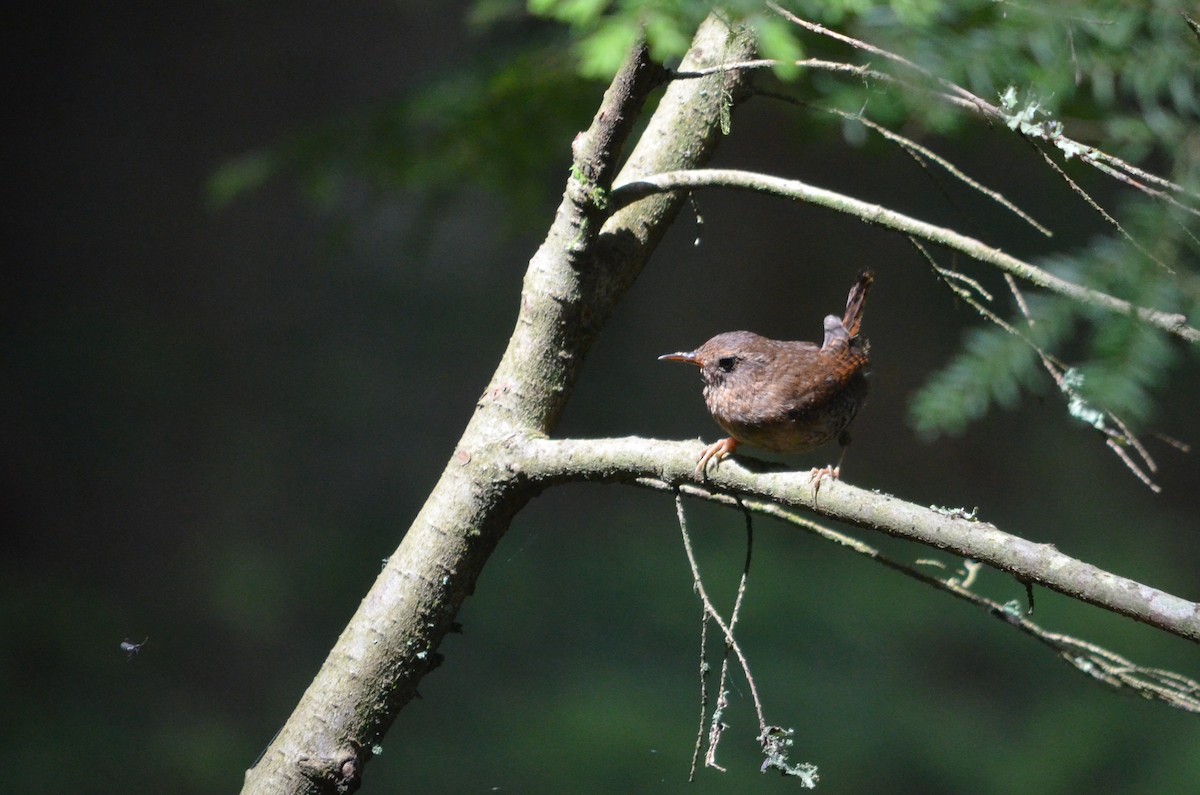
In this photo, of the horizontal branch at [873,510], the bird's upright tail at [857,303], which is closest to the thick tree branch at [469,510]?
the horizontal branch at [873,510]

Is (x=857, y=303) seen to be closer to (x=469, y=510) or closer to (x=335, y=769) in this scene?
(x=469, y=510)

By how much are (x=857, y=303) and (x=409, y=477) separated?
5.80 metres

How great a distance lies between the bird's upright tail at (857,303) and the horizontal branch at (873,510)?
109 centimetres

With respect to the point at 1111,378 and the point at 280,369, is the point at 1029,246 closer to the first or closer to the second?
the point at 280,369

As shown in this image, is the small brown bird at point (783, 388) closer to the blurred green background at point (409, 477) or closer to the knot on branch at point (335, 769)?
the knot on branch at point (335, 769)

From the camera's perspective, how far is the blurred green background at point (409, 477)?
5914 millimetres

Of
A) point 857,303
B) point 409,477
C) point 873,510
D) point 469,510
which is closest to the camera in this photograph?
point 873,510

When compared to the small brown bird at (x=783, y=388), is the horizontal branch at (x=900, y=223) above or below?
below

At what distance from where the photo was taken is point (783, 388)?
7.63 feet

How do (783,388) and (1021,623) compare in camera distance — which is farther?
(783,388)

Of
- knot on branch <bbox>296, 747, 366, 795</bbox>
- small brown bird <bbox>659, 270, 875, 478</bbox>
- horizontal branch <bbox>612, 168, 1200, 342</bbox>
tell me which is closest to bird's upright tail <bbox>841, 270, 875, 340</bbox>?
small brown bird <bbox>659, 270, 875, 478</bbox>

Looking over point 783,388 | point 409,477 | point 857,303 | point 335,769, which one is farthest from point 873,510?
point 409,477

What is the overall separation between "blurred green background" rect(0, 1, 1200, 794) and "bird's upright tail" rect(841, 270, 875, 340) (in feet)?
8.89

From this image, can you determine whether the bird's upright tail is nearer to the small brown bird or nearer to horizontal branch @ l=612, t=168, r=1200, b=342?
the small brown bird
